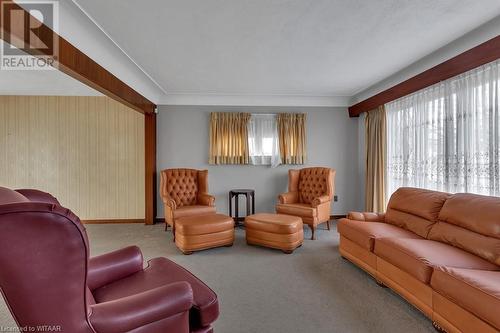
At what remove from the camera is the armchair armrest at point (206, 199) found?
447 centimetres

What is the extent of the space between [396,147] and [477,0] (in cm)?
245

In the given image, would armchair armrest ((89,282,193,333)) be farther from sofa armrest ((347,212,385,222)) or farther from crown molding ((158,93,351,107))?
crown molding ((158,93,351,107))

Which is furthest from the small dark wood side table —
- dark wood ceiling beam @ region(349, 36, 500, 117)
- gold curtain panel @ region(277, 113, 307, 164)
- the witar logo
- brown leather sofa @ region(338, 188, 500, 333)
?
the witar logo

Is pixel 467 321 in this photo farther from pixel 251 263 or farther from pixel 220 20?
pixel 220 20

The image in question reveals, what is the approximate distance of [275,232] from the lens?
349 cm

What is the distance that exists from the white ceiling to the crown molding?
1.01 metres

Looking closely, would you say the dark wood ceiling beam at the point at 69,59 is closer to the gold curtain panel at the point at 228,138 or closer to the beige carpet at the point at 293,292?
the gold curtain panel at the point at 228,138

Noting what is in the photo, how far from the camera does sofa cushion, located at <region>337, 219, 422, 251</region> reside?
2646 mm

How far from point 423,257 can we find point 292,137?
3.61 meters

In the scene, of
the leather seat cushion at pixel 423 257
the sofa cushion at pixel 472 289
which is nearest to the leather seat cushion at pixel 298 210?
the leather seat cushion at pixel 423 257

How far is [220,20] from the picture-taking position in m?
2.45

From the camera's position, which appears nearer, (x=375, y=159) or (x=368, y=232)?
(x=368, y=232)

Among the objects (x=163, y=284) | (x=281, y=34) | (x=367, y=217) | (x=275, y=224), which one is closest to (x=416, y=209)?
(x=367, y=217)

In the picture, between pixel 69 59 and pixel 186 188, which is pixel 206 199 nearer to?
pixel 186 188
